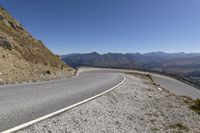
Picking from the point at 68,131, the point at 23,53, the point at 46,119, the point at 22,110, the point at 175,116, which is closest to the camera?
the point at 68,131

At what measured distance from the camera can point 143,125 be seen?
8.16 m

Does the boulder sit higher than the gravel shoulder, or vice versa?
the boulder

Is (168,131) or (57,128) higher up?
(57,128)

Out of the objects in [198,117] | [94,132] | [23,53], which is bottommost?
[198,117]

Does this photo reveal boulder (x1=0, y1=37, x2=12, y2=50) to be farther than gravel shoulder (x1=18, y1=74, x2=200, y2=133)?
Yes

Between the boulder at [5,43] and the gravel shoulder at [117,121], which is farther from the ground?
the boulder at [5,43]

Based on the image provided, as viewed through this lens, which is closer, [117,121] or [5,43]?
[117,121]

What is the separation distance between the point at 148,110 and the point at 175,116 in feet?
A: 3.87

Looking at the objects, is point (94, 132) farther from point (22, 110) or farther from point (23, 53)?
point (23, 53)

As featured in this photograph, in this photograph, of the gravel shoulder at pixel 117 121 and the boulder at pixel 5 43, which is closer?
the gravel shoulder at pixel 117 121

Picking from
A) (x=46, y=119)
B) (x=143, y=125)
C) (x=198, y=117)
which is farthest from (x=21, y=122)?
(x=198, y=117)

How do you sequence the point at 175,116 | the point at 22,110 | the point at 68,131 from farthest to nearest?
the point at 175,116 → the point at 22,110 → the point at 68,131

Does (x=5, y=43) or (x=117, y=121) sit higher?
(x=5, y=43)

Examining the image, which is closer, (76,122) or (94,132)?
(94,132)
